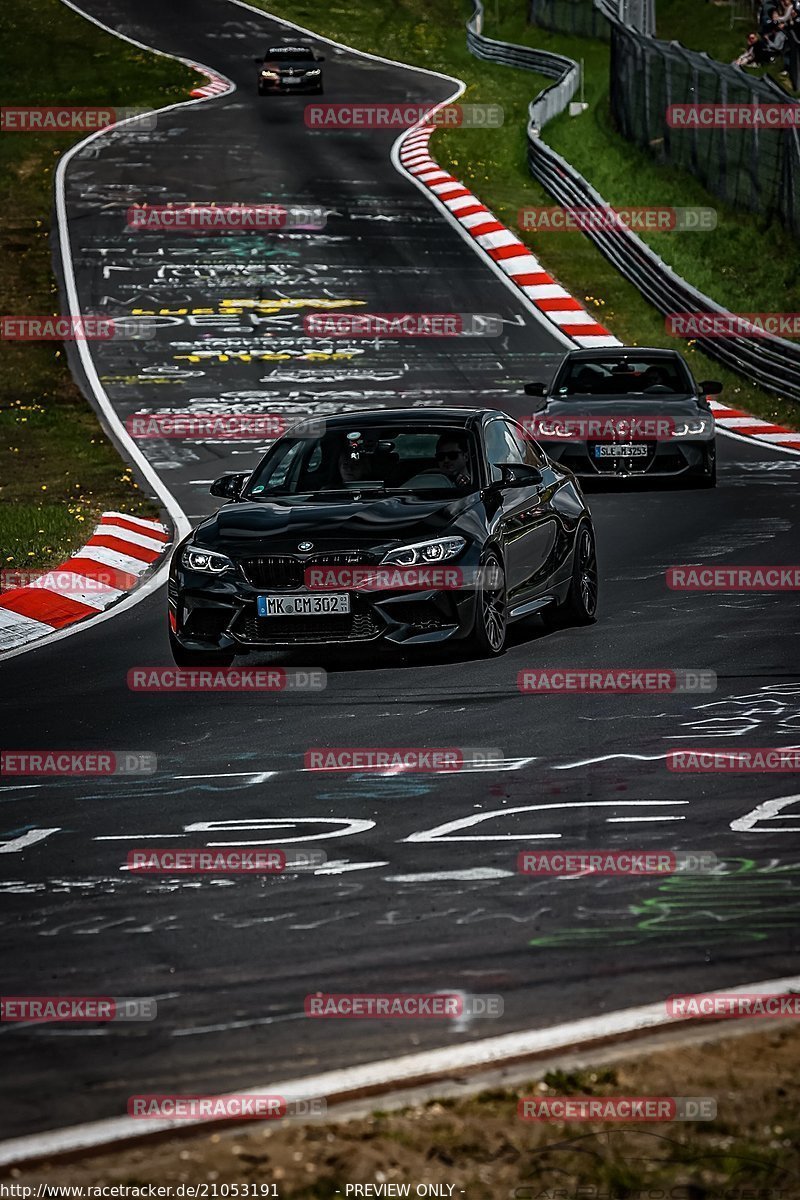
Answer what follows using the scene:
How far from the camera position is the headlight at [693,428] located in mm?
19891

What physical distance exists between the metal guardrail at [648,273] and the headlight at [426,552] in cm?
1524

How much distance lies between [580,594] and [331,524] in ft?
7.19

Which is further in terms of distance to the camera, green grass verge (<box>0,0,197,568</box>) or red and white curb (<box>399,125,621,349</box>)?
red and white curb (<box>399,125,621,349</box>)

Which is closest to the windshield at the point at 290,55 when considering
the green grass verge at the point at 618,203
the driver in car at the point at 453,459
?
the green grass verge at the point at 618,203

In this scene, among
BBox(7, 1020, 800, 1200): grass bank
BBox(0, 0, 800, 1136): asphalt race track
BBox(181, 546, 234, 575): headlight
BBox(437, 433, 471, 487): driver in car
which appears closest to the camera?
BBox(7, 1020, 800, 1200): grass bank

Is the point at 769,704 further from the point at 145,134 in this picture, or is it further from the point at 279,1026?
the point at 145,134

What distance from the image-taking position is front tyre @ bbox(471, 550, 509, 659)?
11.6m

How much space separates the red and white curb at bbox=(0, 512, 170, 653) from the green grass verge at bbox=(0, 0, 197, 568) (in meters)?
0.31

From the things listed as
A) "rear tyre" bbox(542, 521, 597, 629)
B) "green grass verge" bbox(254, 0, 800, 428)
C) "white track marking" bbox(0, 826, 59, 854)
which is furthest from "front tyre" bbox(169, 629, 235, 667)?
"green grass verge" bbox(254, 0, 800, 428)

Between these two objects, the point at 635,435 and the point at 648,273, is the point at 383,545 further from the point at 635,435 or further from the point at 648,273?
the point at 648,273

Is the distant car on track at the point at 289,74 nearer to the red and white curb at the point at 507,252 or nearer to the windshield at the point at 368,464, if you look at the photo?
the red and white curb at the point at 507,252

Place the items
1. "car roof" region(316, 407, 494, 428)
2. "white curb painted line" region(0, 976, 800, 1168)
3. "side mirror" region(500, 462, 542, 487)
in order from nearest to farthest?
"white curb painted line" region(0, 976, 800, 1168) < "side mirror" region(500, 462, 542, 487) < "car roof" region(316, 407, 494, 428)

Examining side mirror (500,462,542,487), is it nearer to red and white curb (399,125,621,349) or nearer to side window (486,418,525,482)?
side window (486,418,525,482)

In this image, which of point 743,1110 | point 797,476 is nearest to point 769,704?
point 743,1110
